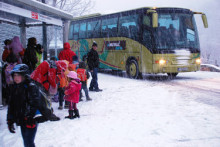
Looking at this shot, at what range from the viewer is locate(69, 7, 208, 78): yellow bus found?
13117mm

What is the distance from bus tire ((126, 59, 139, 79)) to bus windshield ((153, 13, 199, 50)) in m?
1.75

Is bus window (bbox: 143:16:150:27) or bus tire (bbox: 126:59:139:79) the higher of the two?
bus window (bbox: 143:16:150:27)

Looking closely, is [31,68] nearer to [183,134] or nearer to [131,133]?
[131,133]

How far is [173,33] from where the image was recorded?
1323 cm

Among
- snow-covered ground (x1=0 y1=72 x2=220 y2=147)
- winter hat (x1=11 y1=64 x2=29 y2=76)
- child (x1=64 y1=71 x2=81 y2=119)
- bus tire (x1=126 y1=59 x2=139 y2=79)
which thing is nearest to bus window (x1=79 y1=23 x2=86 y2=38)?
bus tire (x1=126 y1=59 x2=139 y2=79)

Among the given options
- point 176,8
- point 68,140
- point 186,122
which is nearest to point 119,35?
point 176,8

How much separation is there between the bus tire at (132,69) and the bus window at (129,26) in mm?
1307

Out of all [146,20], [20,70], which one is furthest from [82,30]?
[20,70]

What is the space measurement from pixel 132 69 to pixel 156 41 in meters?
2.20

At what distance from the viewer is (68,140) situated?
15.8 feet

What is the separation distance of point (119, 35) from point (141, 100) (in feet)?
25.1

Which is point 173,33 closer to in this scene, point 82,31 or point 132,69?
point 132,69

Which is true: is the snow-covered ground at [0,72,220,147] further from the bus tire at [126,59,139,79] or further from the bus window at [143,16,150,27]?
the bus window at [143,16,150,27]

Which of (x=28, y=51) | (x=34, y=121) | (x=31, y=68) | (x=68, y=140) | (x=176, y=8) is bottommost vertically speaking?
(x=68, y=140)
